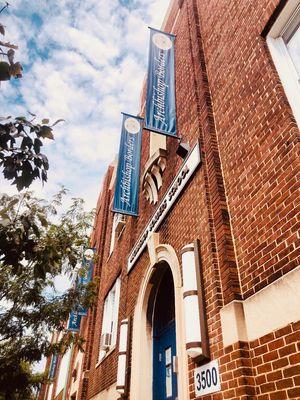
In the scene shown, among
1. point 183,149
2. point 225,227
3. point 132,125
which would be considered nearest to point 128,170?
point 132,125

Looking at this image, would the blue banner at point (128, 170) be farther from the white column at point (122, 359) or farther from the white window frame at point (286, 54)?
the white window frame at point (286, 54)

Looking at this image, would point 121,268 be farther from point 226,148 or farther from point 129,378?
point 226,148

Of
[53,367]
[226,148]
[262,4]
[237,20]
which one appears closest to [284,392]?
[226,148]

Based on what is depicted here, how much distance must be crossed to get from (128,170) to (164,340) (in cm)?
459

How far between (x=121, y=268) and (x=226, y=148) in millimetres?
6334

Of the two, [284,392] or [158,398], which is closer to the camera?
[284,392]

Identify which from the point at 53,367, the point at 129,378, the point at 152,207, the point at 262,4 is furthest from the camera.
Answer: the point at 53,367

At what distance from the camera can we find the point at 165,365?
663 centimetres

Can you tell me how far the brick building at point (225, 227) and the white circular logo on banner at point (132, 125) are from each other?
1.57m

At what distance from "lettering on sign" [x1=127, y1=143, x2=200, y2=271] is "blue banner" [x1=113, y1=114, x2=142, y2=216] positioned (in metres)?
1.15

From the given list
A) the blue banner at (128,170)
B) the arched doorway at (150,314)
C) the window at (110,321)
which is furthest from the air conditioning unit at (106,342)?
the blue banner at (128,170)

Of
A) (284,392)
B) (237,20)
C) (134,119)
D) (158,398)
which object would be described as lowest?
(284,392)

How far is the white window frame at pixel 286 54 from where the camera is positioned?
4359 mm

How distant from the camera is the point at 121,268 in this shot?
10.7 meters
